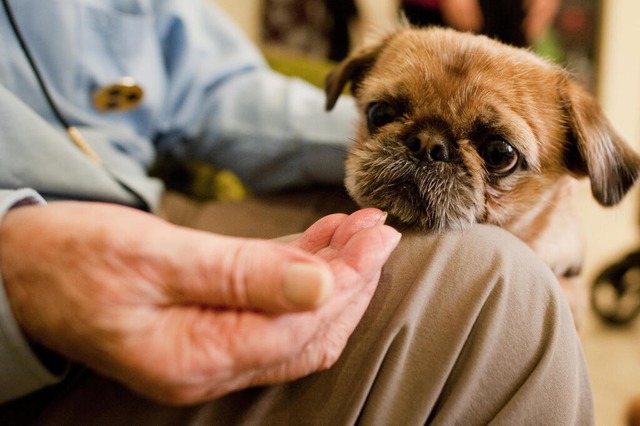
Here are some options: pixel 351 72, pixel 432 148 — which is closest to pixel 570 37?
pixel 351 72

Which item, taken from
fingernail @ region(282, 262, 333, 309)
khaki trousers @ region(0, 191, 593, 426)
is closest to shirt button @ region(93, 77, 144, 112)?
khaki trousers @ region(0, 191, 593, 426)

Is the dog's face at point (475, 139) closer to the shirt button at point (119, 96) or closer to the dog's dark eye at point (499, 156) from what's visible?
the dog's dark eye at point (499, 156)

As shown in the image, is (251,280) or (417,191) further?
(417,191)

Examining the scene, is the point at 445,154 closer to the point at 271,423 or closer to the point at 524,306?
the point at 524,306

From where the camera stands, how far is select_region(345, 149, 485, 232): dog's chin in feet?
2.51

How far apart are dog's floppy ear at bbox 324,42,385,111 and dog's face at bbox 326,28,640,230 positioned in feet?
0.42

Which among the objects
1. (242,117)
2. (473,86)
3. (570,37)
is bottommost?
(570,37)

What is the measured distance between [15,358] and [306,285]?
0.33m

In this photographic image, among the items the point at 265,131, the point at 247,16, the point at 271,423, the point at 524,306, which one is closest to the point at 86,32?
the point at 265,131

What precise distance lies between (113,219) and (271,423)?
0.29 meters

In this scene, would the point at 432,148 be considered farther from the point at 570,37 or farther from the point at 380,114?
the point at 570,37

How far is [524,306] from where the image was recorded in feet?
1.98

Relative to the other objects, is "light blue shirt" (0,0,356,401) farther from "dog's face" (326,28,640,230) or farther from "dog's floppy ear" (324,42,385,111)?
"dog's face" (326,28,640,230)

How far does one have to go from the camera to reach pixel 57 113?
2.87 feet
